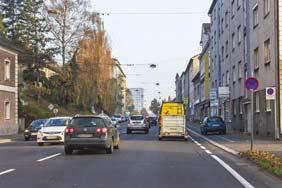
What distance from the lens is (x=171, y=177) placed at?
44.4 feet

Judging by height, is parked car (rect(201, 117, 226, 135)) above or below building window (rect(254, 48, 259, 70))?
below

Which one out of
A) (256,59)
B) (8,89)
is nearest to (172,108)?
(256,59)

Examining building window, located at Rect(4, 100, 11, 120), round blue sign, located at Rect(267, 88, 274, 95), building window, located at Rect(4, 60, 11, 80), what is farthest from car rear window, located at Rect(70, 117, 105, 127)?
building window, located at Rect(4, 60, 11, 80)

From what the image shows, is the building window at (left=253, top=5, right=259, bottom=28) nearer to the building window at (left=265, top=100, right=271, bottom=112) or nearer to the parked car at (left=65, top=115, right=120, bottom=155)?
the building window at (left=265, top=100, right=271, bottom=112)

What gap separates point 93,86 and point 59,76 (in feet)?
12.8

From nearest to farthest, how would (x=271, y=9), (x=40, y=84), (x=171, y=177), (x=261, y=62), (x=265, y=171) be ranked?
(x=171, y=177) → (x=265, y=171) → (x=271, y=9) → (x=261, y=62) → (x=40, y=84)

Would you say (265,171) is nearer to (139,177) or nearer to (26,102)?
(139,177)

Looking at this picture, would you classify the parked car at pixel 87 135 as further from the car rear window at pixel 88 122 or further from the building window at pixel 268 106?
the building window at pixel 268 106

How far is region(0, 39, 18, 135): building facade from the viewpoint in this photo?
4634cm

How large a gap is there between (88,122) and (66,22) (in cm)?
4088

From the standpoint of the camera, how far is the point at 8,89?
158 ft

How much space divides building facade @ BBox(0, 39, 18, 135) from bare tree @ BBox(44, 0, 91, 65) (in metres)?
11.5

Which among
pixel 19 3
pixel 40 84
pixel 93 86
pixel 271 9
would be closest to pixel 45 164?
pixel 271 9

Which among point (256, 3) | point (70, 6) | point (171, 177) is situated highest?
point (70, 6)
